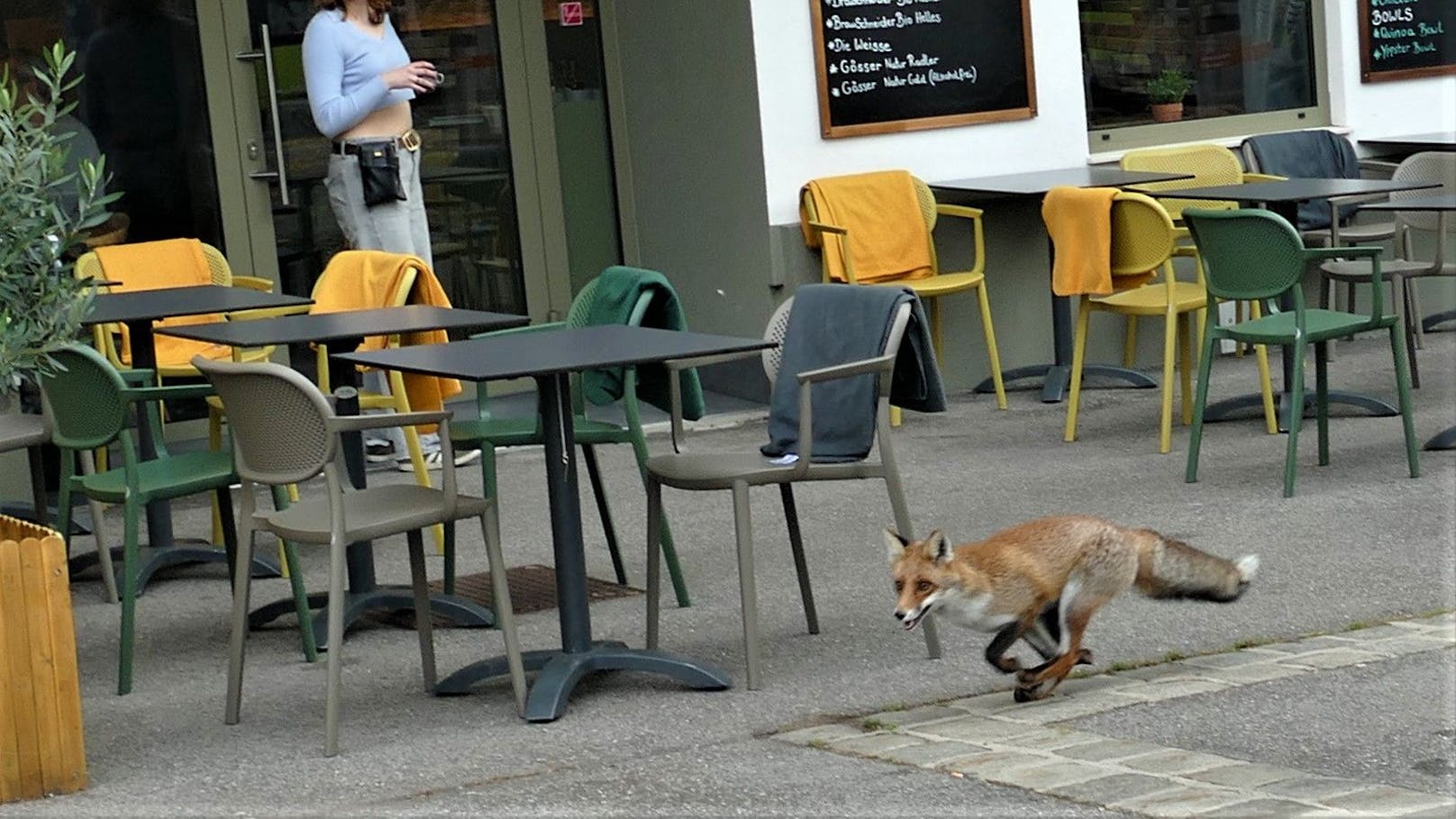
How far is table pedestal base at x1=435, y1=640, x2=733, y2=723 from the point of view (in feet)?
17.2

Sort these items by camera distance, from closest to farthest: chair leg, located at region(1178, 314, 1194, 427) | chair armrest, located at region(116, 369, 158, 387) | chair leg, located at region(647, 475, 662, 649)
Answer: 1. chair leg, located at region(647, 475, 662, 649)
2. chair armrest, located at region(116, 369, 158, 387)
3. chair leg, located at region(1178, 314, 1194, 427)

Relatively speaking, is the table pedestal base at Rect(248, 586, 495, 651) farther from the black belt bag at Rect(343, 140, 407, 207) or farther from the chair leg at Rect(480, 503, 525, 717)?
the black belt bag at Rect(343, 140, 407, 207)

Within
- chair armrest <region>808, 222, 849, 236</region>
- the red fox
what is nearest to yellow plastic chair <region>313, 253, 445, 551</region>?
the red fox

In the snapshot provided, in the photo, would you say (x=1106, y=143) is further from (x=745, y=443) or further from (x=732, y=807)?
(x=732, y=807)

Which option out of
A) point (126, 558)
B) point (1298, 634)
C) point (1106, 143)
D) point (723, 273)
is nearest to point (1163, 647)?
point (1298, 634)

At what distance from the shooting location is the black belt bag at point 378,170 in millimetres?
8617

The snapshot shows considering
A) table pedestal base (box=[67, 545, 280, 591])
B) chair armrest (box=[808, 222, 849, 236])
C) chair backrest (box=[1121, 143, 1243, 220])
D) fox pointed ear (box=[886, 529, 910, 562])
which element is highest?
A: chair backrest (box=[1121, 143, 1243, 220])

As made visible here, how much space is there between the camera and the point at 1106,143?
1100 cm

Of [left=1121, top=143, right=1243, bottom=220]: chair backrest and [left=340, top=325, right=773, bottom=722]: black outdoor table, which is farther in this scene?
[left=1121, top=143, right=1243, bottom=220]: chair backrest

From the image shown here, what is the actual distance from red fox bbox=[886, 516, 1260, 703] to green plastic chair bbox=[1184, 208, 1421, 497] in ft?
7.69

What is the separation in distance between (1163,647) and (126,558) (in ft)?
9.04

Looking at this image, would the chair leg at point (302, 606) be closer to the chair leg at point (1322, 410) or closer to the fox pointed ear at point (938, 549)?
the fox pointed ear at point (938, 549)

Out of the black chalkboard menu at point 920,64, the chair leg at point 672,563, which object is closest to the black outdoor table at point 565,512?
the chair leg at point 672,563

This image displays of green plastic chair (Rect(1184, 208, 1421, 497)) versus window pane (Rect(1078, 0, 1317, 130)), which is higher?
window pane (Rect(1078, 0, 1317, 130))
